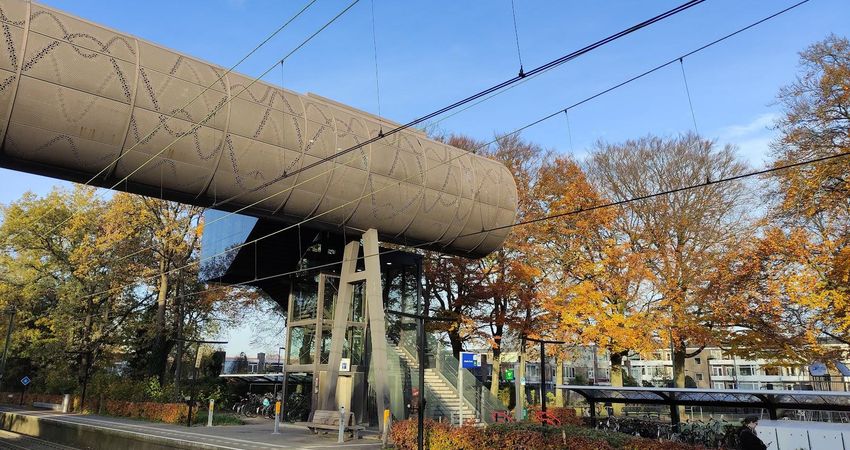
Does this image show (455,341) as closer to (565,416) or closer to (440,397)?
(440,397)

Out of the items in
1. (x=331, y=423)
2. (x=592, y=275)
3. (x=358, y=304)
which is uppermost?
(x=592, y=275)

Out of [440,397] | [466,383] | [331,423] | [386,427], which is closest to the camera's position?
[386,427]

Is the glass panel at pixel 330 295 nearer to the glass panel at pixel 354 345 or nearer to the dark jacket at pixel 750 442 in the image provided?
the glass panel at pixel 354 345

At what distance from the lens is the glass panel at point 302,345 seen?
26.5 meters

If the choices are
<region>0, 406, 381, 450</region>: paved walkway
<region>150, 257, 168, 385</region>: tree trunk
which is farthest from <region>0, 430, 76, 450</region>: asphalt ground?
<region>150, 257, 168, 385</region>: tree trunk

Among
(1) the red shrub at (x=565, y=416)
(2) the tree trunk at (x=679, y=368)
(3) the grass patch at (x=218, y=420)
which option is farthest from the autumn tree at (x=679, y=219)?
(3) the grass patch at (x=218, y=420)

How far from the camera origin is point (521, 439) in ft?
45.9

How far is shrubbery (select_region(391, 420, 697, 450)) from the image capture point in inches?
497

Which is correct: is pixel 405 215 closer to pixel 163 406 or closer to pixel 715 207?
pixel 163 406

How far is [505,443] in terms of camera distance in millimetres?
14156

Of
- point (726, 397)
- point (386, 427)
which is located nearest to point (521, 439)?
point (386, 427)

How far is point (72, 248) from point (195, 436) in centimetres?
2959

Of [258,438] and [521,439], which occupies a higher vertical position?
[521,439]

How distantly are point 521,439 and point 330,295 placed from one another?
1494 cm
